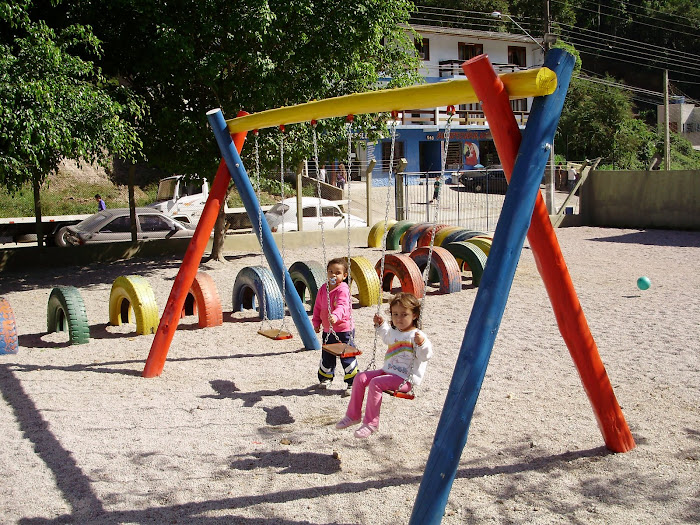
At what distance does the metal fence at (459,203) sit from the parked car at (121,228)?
6.34m

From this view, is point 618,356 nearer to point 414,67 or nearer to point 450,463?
point 450,463

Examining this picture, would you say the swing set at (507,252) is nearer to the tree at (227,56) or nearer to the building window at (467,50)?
the tree at (227,56)

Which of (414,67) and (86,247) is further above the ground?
(414,67)

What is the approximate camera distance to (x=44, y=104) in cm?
1018

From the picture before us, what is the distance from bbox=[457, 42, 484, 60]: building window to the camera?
4531 cm

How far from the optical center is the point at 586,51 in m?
61.4

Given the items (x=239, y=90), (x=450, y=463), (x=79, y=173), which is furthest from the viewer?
(x=79, y=173)

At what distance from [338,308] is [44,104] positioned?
259 inches

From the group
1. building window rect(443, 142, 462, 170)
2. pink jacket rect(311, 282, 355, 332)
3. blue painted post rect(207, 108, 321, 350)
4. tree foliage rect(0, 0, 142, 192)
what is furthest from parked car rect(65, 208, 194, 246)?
building window rect(443, 142, 462, 170)

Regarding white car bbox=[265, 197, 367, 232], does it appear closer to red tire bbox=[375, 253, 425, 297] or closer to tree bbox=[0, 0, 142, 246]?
tree bbox=[0, 0, 142, 246]

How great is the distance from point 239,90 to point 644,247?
9.61m

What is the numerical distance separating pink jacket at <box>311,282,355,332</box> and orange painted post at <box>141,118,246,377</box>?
139cm

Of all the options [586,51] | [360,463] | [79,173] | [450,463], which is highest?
[586,51]

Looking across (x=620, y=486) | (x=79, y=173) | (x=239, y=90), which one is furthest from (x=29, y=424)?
(x=79, y=173)
